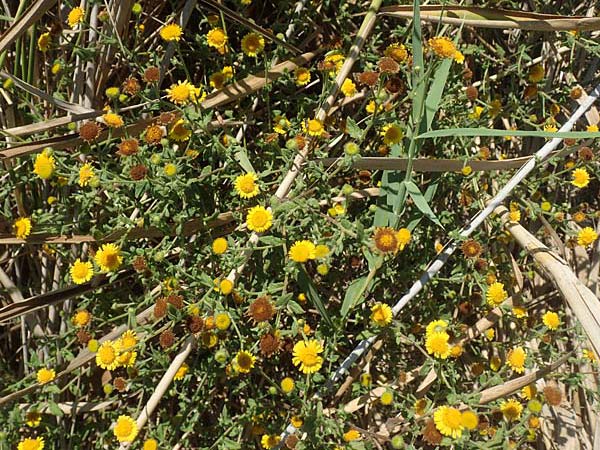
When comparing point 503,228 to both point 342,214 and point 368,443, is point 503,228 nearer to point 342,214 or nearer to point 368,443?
point 342,214

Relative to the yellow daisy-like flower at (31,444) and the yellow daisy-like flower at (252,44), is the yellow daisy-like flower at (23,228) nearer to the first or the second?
the yellow daisy-like flower at (31,444)

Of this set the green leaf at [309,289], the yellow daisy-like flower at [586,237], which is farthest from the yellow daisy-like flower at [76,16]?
the yellow daisy-like flower at [586,237]

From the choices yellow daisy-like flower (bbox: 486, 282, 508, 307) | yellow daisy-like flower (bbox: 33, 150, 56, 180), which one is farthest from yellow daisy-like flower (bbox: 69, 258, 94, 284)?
yellow daisy-like flower (bbox: 486, 282, 508, 307)

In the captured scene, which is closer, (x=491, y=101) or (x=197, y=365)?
(x=197, y=365)

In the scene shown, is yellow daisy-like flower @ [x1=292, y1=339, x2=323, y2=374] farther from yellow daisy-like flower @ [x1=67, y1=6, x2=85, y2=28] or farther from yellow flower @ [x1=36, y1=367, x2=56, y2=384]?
yellow daisy-like flower @ [x1=67, y1=6, x2=85, y2=28]

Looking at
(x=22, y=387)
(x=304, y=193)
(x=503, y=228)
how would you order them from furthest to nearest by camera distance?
(x=503, y=228)
(x=22, y=387)
(x=304, y=193)

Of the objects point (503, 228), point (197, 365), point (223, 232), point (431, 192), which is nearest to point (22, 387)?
point (197, 365)
